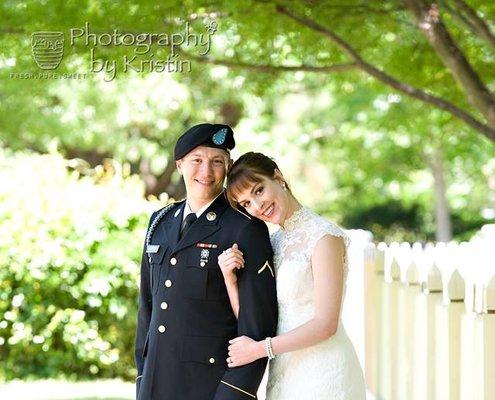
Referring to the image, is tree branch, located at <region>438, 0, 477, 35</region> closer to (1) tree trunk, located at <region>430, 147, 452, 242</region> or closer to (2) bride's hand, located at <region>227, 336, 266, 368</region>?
(2) bride's hand, located at <region>227, 336, 266, 368</region>

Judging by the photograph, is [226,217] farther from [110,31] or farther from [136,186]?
[136,186]

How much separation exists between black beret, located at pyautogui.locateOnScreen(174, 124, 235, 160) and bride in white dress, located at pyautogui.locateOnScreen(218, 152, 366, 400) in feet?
0.38

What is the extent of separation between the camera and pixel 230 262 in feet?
10.6

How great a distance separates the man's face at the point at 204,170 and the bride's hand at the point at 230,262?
0.88 feet

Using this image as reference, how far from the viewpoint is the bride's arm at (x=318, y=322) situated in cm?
321

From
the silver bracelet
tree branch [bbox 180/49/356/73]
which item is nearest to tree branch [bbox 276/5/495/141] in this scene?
tree branch [bbox 180/49/356/73]

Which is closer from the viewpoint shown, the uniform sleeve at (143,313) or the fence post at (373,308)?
the uniform sleeve at (143,313)

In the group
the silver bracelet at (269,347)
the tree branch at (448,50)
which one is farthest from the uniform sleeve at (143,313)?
the tree branch at (448,50)

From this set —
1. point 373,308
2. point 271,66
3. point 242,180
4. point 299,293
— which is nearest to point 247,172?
point 242,180

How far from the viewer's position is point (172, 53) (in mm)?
6008

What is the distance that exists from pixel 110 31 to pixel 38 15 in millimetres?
416

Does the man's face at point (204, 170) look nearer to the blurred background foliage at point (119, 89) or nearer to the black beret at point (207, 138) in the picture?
the black beret at point (207, 138)

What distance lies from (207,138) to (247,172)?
194mm

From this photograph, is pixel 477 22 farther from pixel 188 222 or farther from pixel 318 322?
pixel 318 322
